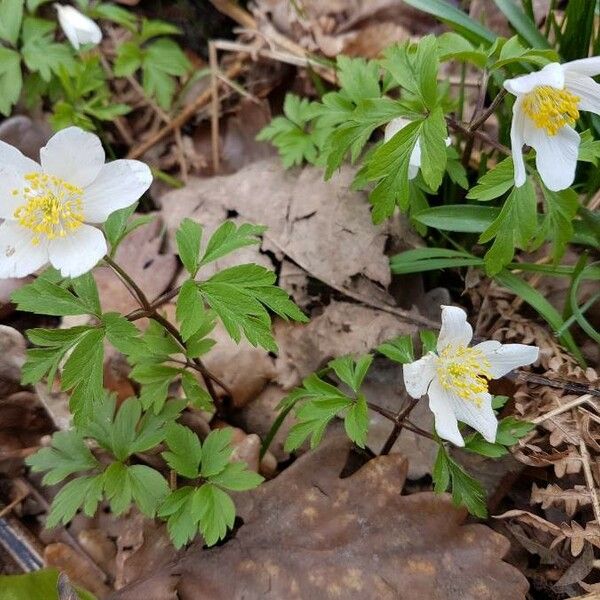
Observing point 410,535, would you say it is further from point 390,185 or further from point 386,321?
point 390,185

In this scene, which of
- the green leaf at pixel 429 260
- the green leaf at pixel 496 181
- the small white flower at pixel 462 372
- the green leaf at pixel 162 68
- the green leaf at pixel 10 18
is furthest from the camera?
the green leaf at pixel 162 68

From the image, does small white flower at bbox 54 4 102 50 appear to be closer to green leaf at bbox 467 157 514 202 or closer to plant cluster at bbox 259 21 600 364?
plant cluster at bbox 259 21 600 364

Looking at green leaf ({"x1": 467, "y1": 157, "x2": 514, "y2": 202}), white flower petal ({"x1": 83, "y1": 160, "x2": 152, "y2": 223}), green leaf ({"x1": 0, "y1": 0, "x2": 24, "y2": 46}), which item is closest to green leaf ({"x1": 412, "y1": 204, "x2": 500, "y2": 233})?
green leaf ({"x1": 467, "y1": 157, "x2": 514, "y2": 202})

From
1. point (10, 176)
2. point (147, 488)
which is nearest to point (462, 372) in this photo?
point (147, 488)

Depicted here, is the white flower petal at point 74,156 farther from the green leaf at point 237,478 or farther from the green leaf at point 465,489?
the green leaf at point 465,489

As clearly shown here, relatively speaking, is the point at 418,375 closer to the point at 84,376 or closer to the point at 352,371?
the point at 352,371

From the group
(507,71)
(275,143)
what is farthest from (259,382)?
(507,71)

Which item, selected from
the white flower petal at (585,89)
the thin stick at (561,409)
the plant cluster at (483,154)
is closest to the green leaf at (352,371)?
the plant cluster at (483,154)
